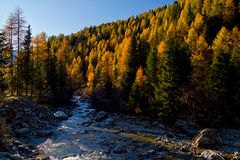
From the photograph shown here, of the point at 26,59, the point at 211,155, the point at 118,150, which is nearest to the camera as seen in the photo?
the point at 211,155

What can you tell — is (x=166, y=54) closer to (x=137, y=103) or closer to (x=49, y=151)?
(x=137, y=103)

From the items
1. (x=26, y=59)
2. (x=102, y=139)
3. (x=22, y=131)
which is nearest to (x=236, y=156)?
(x=102, y=139)

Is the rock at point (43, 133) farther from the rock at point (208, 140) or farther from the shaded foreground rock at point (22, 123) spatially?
the rock at point (208, 140)

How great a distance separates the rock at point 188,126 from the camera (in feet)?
147

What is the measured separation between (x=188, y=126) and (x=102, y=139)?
14903mm

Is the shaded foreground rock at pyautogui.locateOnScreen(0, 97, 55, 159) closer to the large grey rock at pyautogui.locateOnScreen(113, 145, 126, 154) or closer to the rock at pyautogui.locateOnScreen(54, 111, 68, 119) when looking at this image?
the rock at pyautogui.locateOnScreen(54, 111, 68, 119)

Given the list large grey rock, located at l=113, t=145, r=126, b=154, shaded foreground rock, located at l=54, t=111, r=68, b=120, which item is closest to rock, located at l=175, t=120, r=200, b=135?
large grey rock, located at l=113, t=145, r=126, b=154

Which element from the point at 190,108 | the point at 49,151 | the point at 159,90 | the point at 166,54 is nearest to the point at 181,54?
the point at 166,54

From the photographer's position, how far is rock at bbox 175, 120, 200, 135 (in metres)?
44.8

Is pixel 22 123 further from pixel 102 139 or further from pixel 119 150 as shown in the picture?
pixel 119 150

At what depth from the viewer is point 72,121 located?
2103 inches

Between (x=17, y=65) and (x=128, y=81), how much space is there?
2254cm

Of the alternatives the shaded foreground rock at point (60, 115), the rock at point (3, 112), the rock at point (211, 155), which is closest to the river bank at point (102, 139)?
the rock at point (211, 155)

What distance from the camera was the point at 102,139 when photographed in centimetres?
3900
